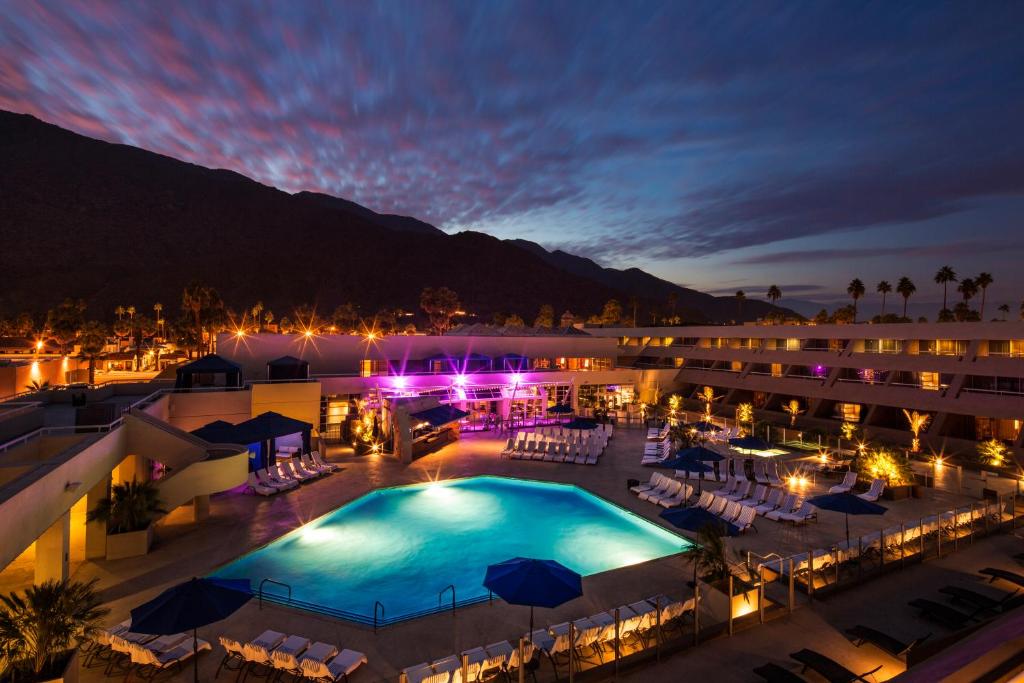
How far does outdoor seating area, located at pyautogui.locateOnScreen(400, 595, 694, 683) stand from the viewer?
642cm

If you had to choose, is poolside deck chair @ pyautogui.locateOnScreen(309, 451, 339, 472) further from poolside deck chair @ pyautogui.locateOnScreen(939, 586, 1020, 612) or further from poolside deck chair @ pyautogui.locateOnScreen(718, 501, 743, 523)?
poolside deck chair @ pyautogui.locateOnScreen(939, 586, 1020, 612)

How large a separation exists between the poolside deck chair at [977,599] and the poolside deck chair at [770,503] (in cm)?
460

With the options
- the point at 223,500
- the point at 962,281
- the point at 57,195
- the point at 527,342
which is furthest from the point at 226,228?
the point at 962,281

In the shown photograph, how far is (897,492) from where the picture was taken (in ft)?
48.3

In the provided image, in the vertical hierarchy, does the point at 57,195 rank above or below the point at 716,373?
above

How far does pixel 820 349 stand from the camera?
32500 millimetres

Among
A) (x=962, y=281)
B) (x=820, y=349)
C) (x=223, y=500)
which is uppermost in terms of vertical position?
(x=962, y=281)

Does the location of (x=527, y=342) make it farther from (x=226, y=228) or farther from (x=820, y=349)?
(x=226, y=228)

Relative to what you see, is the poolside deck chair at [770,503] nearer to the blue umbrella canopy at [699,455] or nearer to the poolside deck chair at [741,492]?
the poolside deck chair at [741,492]

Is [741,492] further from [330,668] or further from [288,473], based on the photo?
[288,473]

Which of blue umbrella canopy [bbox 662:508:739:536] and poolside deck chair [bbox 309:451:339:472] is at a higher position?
blue umbrella canopy [bbox 662:508:739:536]

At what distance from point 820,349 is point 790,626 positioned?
2916 centimetres

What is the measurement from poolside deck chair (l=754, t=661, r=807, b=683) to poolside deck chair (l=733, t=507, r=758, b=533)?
19.0 ft

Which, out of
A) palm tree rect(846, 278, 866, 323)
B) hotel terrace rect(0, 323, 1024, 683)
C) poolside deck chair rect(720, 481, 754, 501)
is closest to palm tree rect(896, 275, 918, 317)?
palm tree rect(846, 278, 866, 323)
